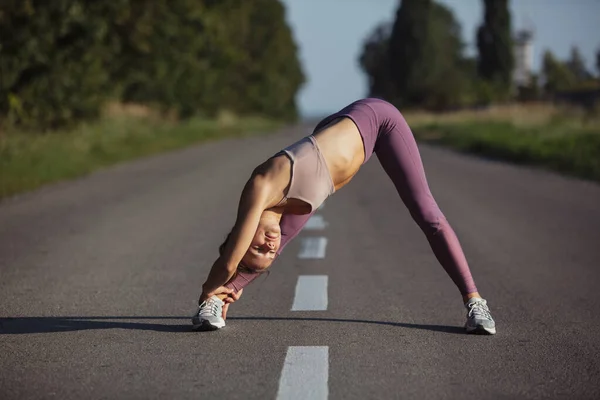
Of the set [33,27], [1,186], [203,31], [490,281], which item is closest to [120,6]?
[33,27]

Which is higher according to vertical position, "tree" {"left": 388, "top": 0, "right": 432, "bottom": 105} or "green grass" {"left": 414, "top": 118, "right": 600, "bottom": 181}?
"green grass" {"left": 414, "top": 118, "right": 600, "bottom": 181}

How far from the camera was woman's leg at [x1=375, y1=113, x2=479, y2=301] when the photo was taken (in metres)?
6.07

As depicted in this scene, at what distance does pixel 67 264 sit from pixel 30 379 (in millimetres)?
4279

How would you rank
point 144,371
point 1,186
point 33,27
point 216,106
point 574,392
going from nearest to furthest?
point 574,392 → point 144,371 → point 1,186 → point 33,27 → point 216,106

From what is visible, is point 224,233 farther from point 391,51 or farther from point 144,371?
point 391,51

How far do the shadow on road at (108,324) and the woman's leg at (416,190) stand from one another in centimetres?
39

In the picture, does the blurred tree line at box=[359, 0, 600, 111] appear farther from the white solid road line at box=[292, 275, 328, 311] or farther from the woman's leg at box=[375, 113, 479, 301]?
the woman's leg at box=[375, 113, 479, 301]

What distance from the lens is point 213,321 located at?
615cm

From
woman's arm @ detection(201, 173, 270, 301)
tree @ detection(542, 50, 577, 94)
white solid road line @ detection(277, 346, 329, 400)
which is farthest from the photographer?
tree @ detection(542, 50, 577, 94)

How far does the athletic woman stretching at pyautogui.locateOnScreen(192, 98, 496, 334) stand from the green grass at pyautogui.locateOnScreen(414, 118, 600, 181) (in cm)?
1429

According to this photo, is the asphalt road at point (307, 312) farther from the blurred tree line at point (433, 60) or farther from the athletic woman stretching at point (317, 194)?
the blurred tree line at point (433, 60)

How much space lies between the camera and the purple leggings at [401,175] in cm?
598

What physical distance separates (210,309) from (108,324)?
29.0 inches

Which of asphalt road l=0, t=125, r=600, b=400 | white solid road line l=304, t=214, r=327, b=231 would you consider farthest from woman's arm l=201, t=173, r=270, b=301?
white solid road line l=304, t=214, r=327, b=231
